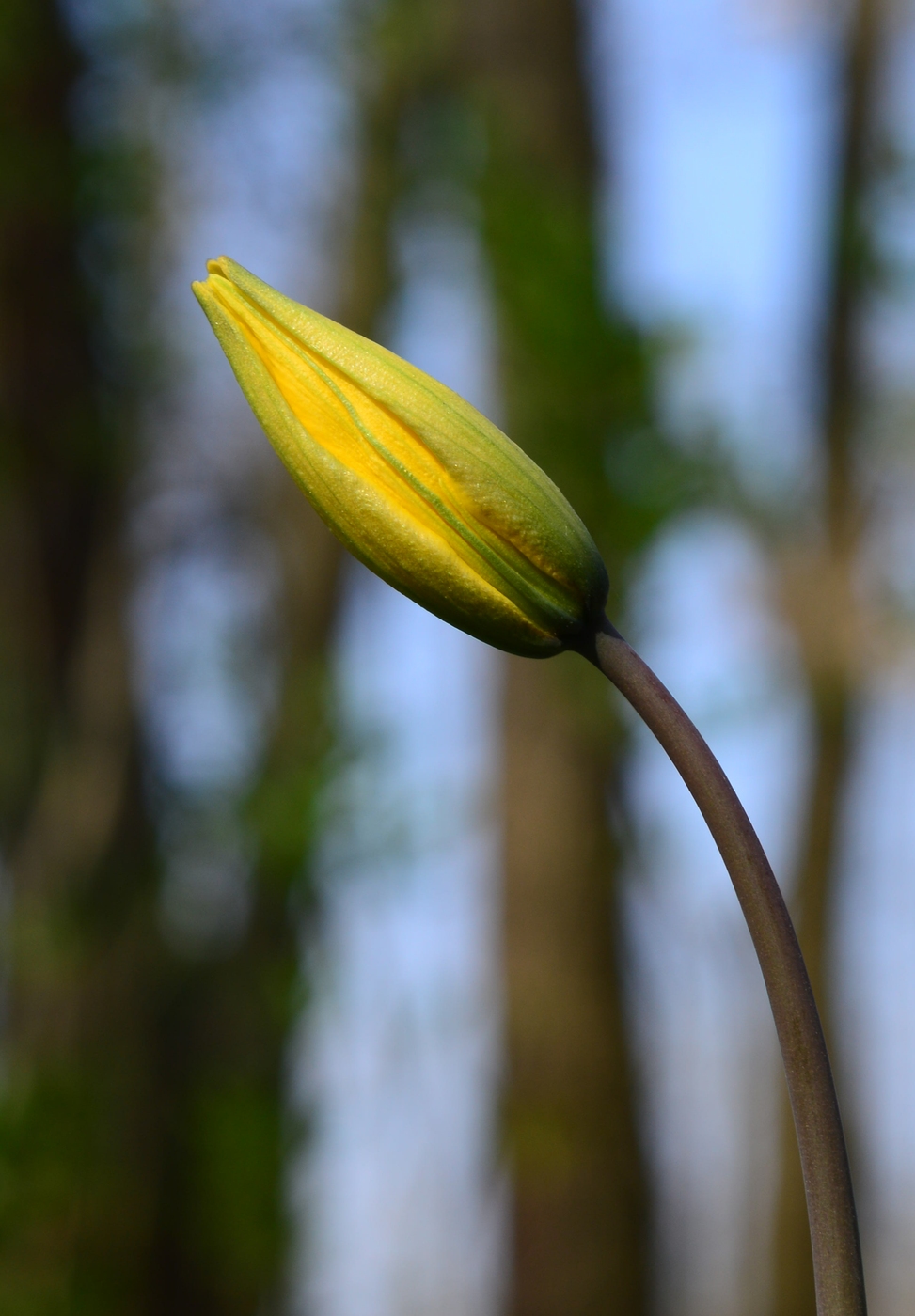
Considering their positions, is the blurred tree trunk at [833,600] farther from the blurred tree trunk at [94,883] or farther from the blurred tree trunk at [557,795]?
the blurred tree trunk at [94,883]

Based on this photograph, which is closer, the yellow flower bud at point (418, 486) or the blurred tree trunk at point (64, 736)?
the yellow flower bud at point (418, 486)

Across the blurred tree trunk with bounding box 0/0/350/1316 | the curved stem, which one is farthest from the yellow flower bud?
the blurred tree trunk with bounding box 0/0/350/1316

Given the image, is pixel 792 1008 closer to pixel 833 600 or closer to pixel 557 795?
pixel 557 795

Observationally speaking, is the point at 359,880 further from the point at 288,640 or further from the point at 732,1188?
the point at 732,1188

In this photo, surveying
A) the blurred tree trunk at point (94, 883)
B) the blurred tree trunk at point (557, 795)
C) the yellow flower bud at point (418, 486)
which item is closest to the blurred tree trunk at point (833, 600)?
the blurred tree trunk at point (557, 795)

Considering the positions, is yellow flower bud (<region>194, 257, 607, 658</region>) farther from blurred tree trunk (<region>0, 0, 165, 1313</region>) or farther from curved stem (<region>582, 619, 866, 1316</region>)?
blurred tree trunk (<region>0, 0, 165, 1313</region>)

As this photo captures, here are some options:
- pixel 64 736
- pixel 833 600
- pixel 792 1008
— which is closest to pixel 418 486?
pixel 792 1008
